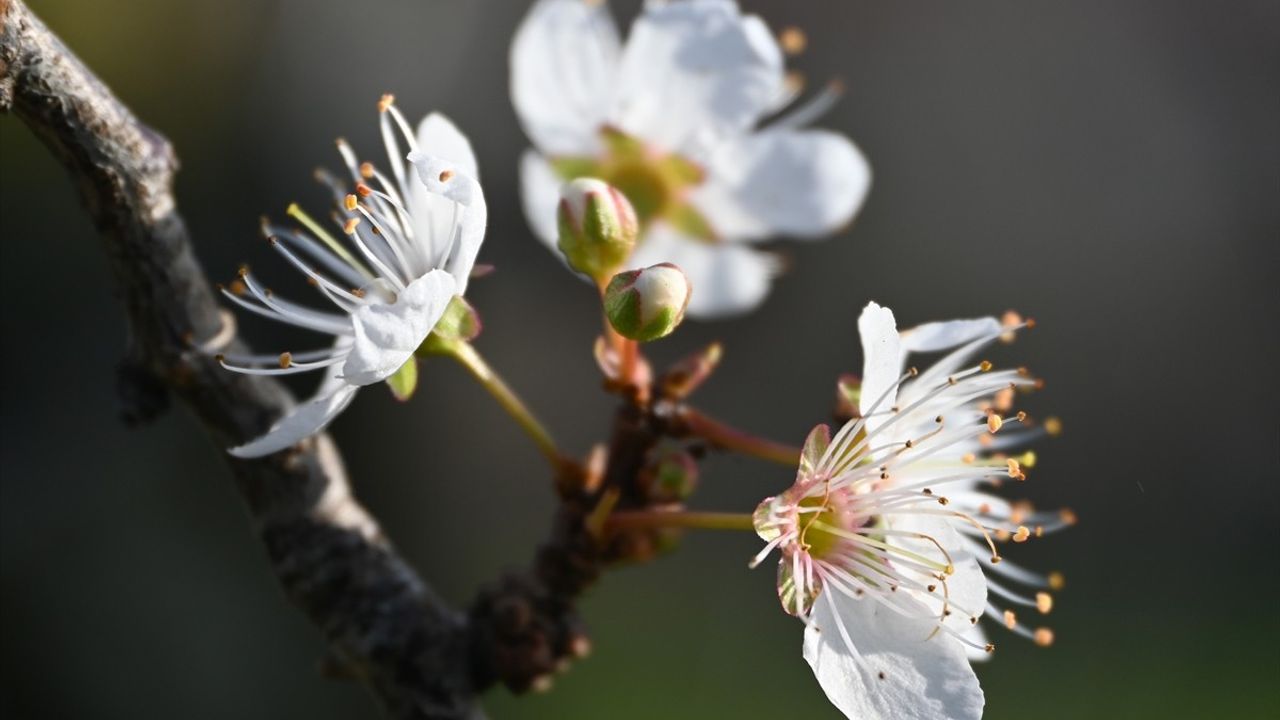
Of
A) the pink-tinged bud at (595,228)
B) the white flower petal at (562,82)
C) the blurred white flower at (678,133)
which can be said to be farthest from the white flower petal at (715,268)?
the pink-tinged bud at (595,228)

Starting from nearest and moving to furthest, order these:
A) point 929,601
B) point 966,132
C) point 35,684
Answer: point 929,601
point 35,684
point 966,132

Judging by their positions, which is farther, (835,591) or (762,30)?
(762,30)

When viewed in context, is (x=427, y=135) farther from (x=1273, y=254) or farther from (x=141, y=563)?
(x=1273, y=254)

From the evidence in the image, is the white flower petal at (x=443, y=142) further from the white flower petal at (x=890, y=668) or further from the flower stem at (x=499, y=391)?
the white flower petal at (x=890, y=668)


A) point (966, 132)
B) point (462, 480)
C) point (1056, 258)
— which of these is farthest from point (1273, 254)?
point (462, 480)

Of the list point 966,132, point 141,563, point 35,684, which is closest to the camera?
point 35,684

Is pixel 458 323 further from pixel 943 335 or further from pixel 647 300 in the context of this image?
pixel 943 335
